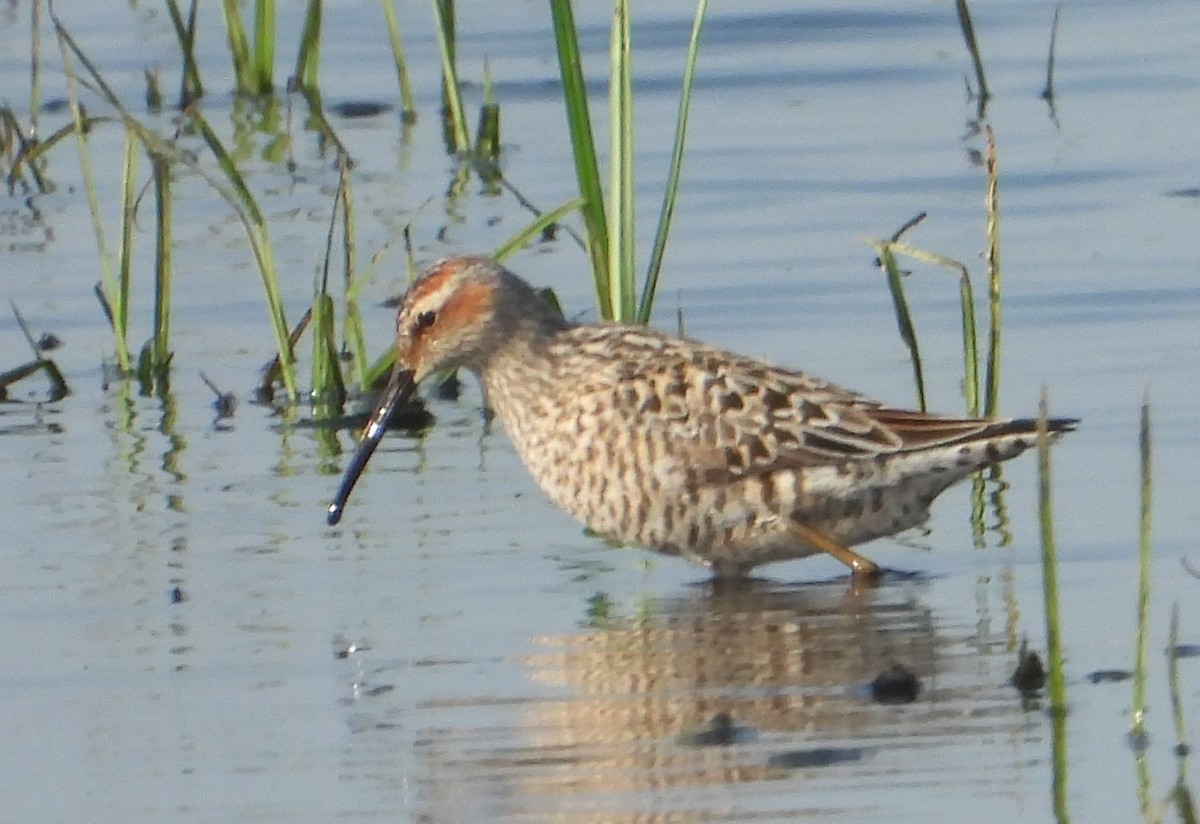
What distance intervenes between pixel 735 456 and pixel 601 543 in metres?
0.66

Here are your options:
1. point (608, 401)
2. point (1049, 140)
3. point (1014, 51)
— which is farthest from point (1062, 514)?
point (1014, 51)

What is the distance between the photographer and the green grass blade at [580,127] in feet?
31.3

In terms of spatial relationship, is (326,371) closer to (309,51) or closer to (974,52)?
(309,51)

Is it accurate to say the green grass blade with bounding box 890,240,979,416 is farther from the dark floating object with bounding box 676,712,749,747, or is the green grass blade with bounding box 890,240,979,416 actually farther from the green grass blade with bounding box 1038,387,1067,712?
the green grass blade with bounding box 1038,387,1067,712

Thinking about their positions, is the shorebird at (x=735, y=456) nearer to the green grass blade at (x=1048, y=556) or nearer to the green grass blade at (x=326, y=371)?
the green grass blade at (x=326, y=371)

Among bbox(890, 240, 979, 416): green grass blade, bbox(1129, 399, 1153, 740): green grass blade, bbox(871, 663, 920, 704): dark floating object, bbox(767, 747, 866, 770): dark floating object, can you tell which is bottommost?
bbox(767, 747, 866, 770): dark floating object

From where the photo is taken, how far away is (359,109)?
16.0m

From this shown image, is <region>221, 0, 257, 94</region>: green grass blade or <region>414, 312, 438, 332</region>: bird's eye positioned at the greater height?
<region>221, 0, 257, 94</region>: green grass blade

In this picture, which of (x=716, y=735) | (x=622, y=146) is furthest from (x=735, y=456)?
(x=716, y=735)

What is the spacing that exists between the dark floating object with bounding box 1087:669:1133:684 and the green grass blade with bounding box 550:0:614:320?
2.95m

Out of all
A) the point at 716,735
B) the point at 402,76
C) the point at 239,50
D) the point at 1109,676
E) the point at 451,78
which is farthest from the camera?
the point at 239,50

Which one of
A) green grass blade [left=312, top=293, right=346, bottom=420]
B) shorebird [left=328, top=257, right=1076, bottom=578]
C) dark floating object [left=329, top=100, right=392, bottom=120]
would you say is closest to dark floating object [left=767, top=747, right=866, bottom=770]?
shorebird [left=328, top=257, right=1076, bottom=578]

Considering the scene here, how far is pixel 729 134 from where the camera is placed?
15250 millimetres

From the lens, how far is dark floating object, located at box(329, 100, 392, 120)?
52.4 ft
